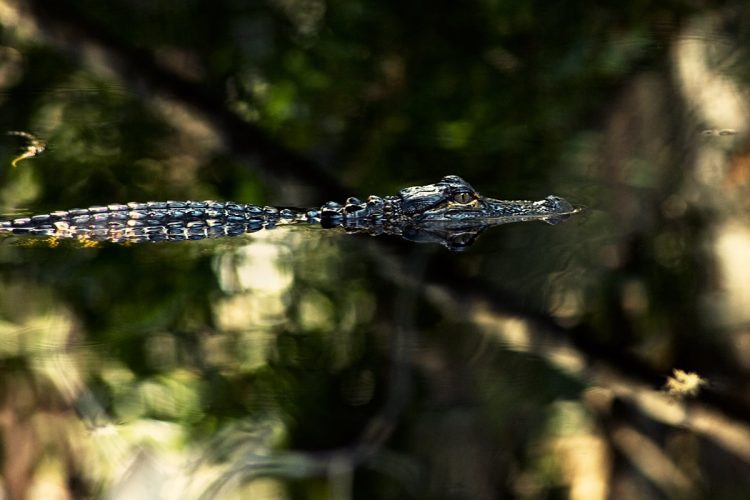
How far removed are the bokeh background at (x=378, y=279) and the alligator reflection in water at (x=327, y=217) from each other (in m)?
0.07

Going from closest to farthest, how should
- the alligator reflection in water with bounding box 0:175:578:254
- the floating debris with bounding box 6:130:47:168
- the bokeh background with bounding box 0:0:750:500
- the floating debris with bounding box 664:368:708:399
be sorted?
the bokeh background with bounding box 0:0:750:500, the floating debris with bounding box 664:368:708:399, the alligator reflection in water with bounding box 0:175:578:254, the floating debris with bounding box 6:130:47:168

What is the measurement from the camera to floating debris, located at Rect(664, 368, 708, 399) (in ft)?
6.56

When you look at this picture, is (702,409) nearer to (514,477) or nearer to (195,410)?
(514,477)

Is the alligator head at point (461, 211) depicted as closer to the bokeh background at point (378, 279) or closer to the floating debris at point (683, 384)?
the bokeh background at point (378, 279)

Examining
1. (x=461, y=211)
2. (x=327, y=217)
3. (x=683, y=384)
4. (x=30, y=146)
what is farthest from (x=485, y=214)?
(x=30, y=146)

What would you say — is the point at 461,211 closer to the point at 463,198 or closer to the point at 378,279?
the point at 463,198

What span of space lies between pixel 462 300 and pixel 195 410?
0.70 meters

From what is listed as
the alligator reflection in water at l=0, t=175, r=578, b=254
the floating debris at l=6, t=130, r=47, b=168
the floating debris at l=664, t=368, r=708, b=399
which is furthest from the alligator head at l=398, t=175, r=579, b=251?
the floating debris at l=6, t=130, r=47, b=168

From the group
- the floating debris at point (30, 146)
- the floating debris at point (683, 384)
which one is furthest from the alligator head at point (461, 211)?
the floating debris at point (30, 146)

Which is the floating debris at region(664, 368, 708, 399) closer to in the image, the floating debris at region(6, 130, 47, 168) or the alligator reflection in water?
the alligator reflection in water

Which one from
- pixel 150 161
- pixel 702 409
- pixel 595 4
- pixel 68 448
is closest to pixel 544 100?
pixel 595 4

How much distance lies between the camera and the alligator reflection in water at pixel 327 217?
2.65m

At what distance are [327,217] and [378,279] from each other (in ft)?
1.21

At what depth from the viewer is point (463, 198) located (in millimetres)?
2742
